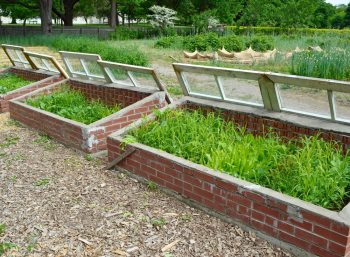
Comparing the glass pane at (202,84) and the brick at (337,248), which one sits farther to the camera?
the glass pane at (202,84)

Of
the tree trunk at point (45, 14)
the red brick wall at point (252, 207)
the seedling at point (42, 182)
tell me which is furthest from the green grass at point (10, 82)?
the tree trunk at point (45, 14)

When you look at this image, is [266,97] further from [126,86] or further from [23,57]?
[23,57]

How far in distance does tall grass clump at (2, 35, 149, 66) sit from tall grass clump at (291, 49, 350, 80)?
5.04m

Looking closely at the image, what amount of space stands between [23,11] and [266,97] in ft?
114

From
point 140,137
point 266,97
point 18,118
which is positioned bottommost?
point 18,118

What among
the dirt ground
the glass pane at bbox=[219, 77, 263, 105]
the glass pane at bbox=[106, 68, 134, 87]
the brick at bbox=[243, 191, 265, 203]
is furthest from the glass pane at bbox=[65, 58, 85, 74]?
the brick at bbox=[243, 191, 265, 203]

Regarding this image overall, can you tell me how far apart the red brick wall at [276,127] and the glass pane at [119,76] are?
186 centimetres

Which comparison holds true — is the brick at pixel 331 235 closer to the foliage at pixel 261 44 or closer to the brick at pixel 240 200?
the brick at pixel 240 200

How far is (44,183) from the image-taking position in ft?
15.4

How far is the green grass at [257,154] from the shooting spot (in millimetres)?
3441

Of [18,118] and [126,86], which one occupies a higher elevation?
[126,86]

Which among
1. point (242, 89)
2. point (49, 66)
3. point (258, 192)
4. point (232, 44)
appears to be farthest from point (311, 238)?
point (232, 44)

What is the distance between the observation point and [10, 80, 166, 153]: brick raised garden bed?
5.56m

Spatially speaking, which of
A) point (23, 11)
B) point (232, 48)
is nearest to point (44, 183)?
point (232, 48)
